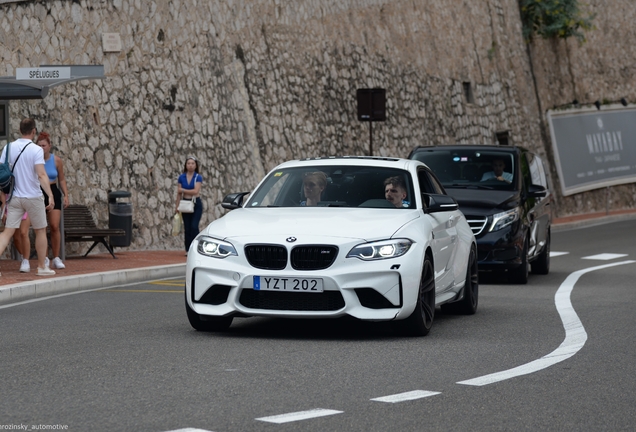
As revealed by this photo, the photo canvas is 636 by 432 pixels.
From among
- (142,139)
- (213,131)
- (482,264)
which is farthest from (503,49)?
(482,264)

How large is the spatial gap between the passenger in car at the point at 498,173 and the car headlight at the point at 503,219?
98cm

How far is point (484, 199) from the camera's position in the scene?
51.4 ft

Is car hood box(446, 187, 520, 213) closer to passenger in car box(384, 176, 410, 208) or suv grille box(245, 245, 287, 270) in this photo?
passenger in car box(384, 176, 410, 208)

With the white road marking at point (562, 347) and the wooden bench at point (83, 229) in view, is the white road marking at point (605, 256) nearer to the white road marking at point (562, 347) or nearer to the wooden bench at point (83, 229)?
the white road marking at point (562, 347)

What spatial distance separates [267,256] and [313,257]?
1.19 feet

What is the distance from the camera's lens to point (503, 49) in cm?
3975

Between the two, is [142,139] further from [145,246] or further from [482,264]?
[482,264]

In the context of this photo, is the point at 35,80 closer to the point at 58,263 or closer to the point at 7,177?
the point at 7,177

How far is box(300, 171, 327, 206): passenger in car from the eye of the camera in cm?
1037

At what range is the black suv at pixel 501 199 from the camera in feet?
50.1

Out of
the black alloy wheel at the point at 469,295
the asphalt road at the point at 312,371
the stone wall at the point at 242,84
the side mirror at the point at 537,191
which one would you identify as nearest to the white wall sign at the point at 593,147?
the stone wall at the point at 242,84

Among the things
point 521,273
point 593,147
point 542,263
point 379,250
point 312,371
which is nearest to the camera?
point 312,371

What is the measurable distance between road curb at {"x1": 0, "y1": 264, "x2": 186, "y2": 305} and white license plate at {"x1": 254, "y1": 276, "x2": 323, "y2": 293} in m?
4.51

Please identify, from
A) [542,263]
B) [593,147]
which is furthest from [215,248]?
[593,147]
